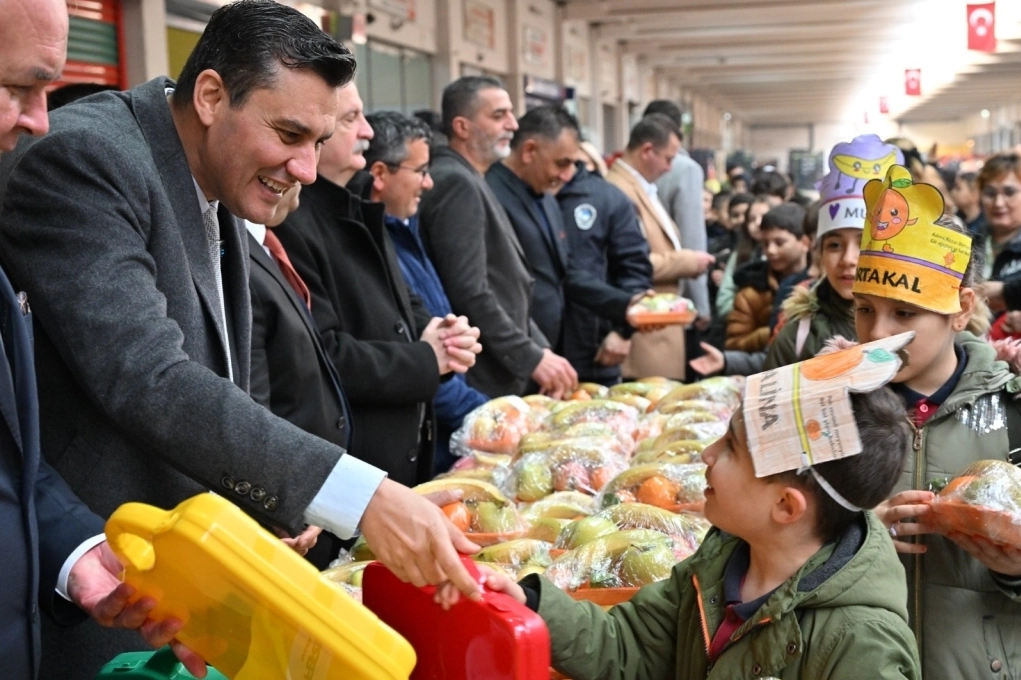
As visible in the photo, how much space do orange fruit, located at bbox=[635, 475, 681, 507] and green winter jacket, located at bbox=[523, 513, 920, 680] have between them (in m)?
0.81

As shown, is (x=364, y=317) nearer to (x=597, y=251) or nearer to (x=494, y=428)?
(x=494, y=428)

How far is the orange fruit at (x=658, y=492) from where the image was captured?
9.20 ft

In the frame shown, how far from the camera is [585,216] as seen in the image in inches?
225

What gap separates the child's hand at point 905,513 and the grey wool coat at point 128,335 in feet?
3.55

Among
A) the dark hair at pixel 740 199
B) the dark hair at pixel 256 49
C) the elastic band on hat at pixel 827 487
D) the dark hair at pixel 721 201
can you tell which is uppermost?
the dark hair at pixel 256 49

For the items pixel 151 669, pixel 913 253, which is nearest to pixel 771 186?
pixel 913 253

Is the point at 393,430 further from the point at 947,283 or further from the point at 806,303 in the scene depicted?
the point at 947,283

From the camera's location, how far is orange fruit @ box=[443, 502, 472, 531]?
273 cm

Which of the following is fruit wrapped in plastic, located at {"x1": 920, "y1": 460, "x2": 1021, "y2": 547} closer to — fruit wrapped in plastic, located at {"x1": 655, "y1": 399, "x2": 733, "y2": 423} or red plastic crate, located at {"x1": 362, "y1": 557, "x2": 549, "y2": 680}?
red plastic crate, located at {"x1": 362, "y1": 557, "x2": 549, "y2": 680}

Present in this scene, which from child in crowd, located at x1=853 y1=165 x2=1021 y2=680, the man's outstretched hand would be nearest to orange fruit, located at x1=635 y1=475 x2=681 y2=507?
child in crowd, located at x1=853 y1=165 x2=1021 y2=680

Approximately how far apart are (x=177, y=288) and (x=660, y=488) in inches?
55.8

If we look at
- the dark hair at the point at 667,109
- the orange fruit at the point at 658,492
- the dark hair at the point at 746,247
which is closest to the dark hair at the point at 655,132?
the dark hair at the point at 667,109

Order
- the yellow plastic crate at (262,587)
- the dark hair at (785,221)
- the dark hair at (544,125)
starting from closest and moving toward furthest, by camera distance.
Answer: the yellow plastic crate at (262,587), the dark hair at (544,125), the dark hair at (785,221)

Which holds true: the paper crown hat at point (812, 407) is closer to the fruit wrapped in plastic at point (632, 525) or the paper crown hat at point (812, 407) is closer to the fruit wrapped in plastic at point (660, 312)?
the fruit wrapped in plastic at point (632, 525)
